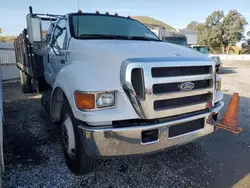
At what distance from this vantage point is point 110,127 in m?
2.25

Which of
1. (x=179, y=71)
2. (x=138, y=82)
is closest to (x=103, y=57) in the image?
(x=138, y=82)

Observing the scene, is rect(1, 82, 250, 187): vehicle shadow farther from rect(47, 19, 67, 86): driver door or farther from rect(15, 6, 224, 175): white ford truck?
rect(47, 19, 67, 86): driver door

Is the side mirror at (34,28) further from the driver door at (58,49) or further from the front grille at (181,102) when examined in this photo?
the front grille at (181,102)

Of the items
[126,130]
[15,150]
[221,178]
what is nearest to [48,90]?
[15,150]

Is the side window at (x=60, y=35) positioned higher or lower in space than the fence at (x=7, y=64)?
higher

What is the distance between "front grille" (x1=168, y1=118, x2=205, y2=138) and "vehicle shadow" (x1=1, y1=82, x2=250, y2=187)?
68cm

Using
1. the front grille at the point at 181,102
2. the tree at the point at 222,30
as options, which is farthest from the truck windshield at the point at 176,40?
the tree at the point at 222,30

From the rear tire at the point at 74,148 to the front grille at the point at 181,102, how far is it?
0.94 metres

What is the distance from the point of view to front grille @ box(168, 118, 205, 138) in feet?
8.25

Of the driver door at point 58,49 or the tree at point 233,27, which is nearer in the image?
the driver door at point 58,49

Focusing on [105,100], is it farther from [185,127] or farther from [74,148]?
[185,127]

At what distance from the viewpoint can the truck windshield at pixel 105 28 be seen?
3.25 metres

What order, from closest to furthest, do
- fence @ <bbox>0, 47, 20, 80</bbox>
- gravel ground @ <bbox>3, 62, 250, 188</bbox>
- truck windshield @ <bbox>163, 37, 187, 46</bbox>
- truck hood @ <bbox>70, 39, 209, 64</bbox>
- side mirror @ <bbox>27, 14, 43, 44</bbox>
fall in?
truck hood @ <bbox>70, 39, 209, 64</bbox> < gravel ground @ <bbox>3, 62, 250, 188</bbox> < side mirror @ <bbox>27, 14, 43, 44</bbox> < fence @ <bbox>0, 47, 20, 80</bbox> < truck windshield @ <bbox>163, 37, 187, 46</bbox>

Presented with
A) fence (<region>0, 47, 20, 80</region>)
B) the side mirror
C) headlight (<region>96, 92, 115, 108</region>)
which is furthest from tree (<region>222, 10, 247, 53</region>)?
headlight (<region>96, 92, 115, 108</region>)
